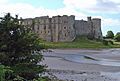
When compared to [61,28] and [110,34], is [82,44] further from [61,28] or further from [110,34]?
[110,34]

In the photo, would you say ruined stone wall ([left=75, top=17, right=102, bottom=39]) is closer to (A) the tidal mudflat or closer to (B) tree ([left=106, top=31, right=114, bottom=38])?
(B) tree ([left=106, top=31, right=114, bottom=38])

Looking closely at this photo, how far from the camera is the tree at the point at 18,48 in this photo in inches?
375

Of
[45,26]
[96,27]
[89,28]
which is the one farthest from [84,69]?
[96,27]

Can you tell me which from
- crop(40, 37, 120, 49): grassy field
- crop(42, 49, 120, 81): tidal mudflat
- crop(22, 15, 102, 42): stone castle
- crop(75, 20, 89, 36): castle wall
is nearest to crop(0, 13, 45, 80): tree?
crop(42, 49, 120, 81): tidal mudflat

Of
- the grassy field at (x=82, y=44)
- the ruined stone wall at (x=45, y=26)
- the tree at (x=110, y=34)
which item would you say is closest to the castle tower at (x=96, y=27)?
the grassy field at (x=82, y=44)

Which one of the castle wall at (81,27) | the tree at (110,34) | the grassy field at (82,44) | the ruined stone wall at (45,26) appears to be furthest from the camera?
the tree at (110,34)

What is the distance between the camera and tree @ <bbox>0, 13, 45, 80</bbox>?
9.52m

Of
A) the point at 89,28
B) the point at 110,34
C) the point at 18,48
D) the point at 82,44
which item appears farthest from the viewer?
the point at 110,34

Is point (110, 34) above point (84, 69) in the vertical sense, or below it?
above

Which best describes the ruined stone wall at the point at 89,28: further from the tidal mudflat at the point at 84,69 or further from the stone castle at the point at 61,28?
the tidal mudflat at the point at 84,69

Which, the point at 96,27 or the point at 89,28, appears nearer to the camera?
the point at 89,28

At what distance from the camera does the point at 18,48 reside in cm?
988

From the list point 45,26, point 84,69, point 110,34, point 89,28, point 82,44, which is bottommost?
point 84,69

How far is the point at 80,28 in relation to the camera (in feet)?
367
